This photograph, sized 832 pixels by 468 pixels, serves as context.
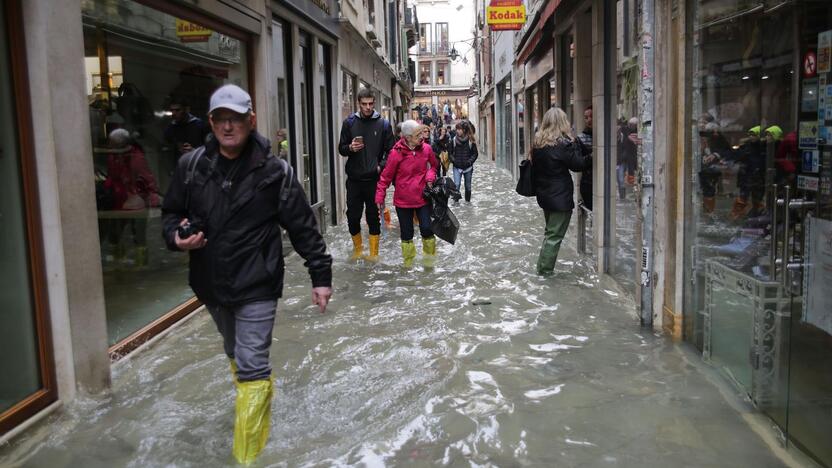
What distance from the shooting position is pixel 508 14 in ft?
57.4

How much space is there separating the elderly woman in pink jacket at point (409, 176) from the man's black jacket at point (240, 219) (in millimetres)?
4930

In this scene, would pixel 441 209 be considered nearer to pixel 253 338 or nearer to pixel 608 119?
pixel 608 119

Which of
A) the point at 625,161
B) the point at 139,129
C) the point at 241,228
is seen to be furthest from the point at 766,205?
the point at 139,129

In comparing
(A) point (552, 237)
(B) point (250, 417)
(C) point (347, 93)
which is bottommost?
(B) point (250, 417)

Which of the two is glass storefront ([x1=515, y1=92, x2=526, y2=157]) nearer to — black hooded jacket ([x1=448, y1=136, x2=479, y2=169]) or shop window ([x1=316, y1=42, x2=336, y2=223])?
black hooded jacket ([x1=448, y1=136, x2=479, y2=169])

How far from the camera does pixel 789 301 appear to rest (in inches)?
150

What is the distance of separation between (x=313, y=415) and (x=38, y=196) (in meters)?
1.92

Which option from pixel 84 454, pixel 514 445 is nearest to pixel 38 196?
pixel 84 454

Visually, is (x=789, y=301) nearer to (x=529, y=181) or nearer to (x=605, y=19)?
(x=529, y=181)

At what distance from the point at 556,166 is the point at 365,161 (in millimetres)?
2548

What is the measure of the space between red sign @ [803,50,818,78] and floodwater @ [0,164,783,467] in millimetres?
1743

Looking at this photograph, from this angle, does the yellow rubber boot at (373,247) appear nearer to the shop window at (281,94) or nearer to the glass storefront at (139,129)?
the shop window at (281,94)

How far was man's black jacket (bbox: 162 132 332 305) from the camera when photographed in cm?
364

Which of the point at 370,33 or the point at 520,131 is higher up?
the point at 370,33
